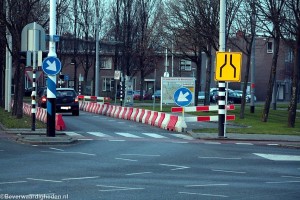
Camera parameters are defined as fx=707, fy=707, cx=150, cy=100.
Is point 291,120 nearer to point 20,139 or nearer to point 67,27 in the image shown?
point 20,139

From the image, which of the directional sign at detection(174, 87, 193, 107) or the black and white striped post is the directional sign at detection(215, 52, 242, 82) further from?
the directional sign at detection(174, 87, 193, 107)

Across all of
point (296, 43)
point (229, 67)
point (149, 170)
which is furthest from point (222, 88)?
point (149, 170)

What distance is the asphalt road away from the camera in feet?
38.4

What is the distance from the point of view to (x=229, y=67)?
2509 centimetres

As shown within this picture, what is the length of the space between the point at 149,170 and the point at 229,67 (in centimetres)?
1092

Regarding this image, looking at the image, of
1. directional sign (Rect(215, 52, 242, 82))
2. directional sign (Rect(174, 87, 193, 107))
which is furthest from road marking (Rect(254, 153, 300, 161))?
directional sign (Rect(174, 87, 193, 107))

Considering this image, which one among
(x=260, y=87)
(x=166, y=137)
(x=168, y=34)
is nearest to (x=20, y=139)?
(x=166, y=137)

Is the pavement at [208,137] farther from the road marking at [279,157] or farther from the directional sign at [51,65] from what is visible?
the road marking at [279,157]

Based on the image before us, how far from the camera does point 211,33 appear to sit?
138 feet

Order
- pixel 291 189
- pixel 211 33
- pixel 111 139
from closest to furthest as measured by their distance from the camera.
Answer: pixel 291 189, pixel 111 139, pixel 211 33

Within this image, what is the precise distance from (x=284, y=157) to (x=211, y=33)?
23810 millimetres

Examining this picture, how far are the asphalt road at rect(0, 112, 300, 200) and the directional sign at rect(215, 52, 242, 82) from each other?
9.57 ft

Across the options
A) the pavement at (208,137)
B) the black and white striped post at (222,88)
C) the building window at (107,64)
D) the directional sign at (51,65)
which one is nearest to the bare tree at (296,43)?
the pavement at (208,137)

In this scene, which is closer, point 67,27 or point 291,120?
point 291,120
